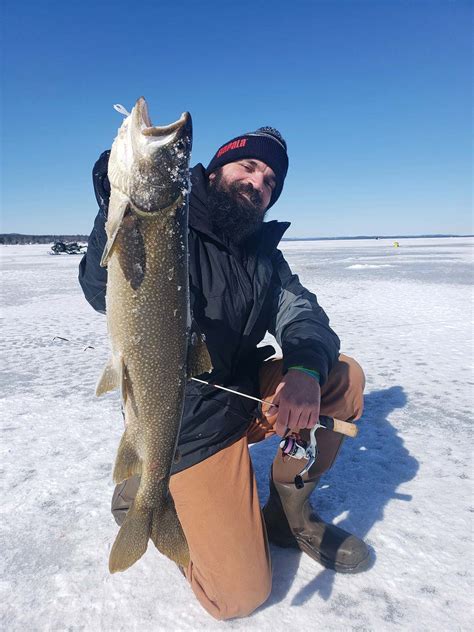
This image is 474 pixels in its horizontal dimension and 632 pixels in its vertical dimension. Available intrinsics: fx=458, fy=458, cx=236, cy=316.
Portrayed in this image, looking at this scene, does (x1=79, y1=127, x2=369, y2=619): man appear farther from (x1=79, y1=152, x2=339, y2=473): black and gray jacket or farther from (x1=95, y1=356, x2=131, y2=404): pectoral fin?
(x1=95, y1=356, x2=131, y2=404): pectoral fin

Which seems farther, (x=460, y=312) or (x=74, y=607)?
(x=460, y=312)

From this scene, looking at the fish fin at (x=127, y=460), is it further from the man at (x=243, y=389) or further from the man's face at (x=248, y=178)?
the man's face at (x=248, y=178)

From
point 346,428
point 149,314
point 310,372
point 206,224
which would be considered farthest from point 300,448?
point 206,224

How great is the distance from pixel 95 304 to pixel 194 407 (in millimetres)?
842

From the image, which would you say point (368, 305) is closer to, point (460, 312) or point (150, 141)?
→ point (460, 312)

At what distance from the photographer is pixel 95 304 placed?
8.86ft

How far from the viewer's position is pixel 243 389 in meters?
2.94

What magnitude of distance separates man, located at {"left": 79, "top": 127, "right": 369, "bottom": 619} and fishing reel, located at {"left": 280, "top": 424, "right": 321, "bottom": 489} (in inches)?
3.2

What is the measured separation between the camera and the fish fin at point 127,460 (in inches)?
86.2

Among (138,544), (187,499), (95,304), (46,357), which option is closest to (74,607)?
(138,544)

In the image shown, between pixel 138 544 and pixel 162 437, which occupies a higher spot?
pixel 162 437

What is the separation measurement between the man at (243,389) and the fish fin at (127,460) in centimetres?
22

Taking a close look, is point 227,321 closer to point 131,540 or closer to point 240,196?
point 240,196

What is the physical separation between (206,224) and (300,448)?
1.48 m
